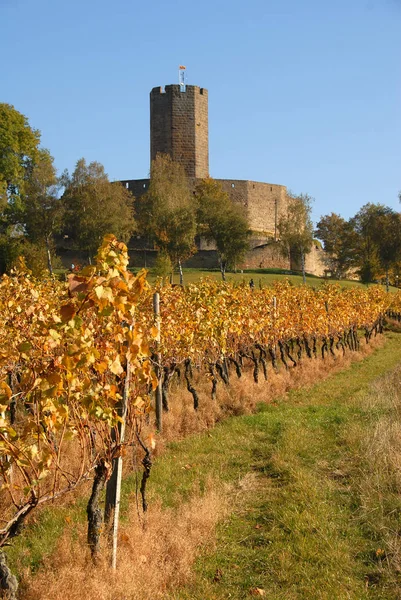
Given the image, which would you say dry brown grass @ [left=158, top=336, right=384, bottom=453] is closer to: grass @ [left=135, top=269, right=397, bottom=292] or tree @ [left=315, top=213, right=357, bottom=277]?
grass @ [left=135, top=269, right=397, bottom=292]

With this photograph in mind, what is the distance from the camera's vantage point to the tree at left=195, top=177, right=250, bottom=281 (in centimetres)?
3962

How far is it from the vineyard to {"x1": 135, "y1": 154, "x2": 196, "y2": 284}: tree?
25046 mm

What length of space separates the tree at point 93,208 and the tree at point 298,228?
13773 millimetres

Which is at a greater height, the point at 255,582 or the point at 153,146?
the point at 153,146

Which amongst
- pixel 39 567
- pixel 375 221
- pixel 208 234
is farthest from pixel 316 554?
pixel 375 221

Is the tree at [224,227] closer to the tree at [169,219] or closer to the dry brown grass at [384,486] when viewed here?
the tree at [169,219]

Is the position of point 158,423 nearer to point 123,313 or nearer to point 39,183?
point 123,313

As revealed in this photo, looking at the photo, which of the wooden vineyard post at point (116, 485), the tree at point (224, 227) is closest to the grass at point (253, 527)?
the wooden vineyard post at point (116, 485)

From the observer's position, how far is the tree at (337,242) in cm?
5397

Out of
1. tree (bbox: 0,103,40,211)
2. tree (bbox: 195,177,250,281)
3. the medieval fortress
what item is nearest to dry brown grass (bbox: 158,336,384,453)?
tree (bbox: 0,103,40,211)

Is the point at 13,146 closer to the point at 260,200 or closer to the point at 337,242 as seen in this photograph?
the point at 260,200

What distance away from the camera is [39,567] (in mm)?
4074

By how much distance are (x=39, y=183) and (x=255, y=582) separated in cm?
3470

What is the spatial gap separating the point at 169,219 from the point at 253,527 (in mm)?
33672
